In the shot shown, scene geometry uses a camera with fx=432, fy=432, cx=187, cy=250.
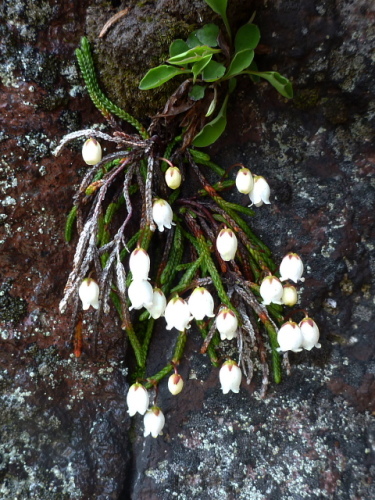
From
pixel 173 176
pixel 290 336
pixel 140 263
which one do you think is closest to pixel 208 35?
pixel 173 176

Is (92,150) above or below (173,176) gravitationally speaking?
above

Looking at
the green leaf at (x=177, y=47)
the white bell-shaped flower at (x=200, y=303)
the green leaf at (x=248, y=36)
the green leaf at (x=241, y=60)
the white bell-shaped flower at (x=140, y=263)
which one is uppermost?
the green leaf at (x=177, y=47)

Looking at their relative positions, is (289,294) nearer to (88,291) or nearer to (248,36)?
(88,291)

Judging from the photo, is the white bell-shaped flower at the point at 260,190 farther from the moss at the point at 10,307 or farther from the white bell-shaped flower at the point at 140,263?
the moss at the point at 10,307

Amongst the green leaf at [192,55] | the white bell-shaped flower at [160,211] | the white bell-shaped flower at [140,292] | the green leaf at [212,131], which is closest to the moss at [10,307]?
the white bell-shaped flower at [140,292]

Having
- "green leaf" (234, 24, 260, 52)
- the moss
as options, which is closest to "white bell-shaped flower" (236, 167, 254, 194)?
"green leaf" (234, 24, 260, 52)
